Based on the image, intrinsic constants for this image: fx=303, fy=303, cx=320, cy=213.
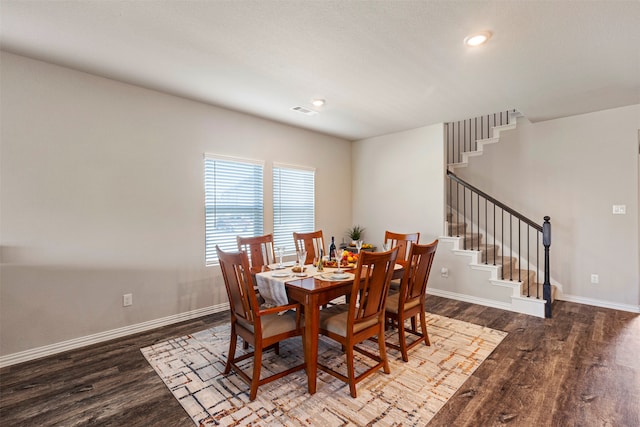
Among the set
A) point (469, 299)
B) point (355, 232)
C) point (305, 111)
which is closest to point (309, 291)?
point (305, 111)

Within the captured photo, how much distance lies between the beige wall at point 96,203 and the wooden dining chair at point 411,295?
242cm

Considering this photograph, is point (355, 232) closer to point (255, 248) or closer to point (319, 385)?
point (255, 248)

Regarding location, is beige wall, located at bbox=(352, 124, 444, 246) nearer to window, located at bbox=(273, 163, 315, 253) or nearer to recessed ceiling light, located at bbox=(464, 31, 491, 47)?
window, located at bbox=(273, 163, 315, 253)

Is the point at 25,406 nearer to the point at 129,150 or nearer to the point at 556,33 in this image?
the point at 129,150

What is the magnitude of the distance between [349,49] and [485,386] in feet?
9.58

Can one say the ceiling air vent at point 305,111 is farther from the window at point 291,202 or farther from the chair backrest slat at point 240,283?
the chair backrest slat at point 240,283

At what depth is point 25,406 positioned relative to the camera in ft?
6.96

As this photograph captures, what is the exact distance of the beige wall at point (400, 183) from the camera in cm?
485

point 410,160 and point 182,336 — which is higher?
point 410,160

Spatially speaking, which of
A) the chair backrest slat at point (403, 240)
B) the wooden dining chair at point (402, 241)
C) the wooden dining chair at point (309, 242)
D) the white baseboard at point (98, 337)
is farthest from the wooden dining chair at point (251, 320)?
the chair backrest slat at point (403, 240)

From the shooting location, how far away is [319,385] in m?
2.34

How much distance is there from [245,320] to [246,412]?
601 mm

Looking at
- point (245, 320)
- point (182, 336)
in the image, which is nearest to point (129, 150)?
point (182, 336)

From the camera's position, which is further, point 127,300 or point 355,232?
point 355,232
